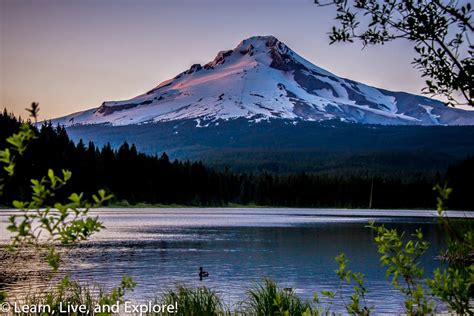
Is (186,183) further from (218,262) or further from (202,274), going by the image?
(202,274)

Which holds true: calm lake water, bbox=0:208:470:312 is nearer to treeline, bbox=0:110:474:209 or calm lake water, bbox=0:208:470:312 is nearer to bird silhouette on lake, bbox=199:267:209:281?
bird silhouette on lake, bbox=199:267:209:281

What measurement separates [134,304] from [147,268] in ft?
41.5

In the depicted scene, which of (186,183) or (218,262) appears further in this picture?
(186,183)

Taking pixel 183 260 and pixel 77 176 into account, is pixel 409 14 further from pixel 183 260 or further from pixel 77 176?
pixel 77 176

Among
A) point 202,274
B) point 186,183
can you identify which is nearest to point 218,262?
point 202,274

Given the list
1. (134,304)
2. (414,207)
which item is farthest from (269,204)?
(134,304)

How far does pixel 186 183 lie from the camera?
6284 inches

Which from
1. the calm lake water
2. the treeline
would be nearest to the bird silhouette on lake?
the calm lake water

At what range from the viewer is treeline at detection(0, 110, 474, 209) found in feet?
411

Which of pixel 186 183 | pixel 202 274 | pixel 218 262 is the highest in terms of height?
pixel 186 183

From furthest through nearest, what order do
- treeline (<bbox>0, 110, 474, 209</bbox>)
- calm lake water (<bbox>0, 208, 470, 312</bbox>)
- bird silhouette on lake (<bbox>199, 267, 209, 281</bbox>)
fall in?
treeline (<bbox>0, 110, 474, 209</bbox>)
bird silhouette on lake (<bbox>199, 267, 209, 281</bbox>)
calm lake water (<bbox>0, 208, 470, 312</bbox>)

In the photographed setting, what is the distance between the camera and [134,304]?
79.5 feet

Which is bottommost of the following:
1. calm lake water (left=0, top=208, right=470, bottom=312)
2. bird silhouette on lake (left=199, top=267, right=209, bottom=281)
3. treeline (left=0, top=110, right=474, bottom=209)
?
calm lake water (left=0, top=208, right=470, bottom=312)

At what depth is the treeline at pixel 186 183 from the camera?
12512cm
